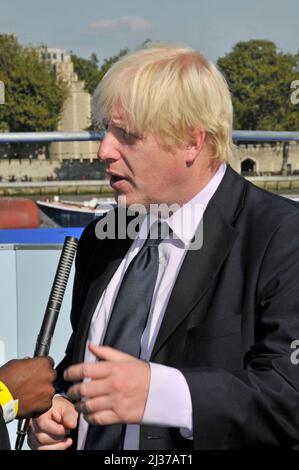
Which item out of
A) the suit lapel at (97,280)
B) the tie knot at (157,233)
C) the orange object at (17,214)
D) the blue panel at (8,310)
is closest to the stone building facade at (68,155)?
the orange object at (17,214)

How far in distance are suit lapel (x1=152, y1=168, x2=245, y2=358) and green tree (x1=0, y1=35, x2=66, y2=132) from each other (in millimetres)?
52167

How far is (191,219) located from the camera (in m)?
2.03

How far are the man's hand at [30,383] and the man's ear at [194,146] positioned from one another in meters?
0.62

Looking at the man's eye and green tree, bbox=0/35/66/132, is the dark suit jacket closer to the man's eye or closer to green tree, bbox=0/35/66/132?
the man's eye

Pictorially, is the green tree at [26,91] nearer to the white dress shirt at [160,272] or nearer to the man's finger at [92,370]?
the white dress shirt at [160,272]

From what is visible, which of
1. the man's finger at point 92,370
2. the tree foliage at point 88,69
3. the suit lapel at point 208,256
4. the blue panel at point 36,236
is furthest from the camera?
the tree foliage at point 88,69

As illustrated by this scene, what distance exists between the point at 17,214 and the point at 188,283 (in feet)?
9.63

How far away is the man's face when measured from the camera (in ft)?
6.52

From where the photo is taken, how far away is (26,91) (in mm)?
56062

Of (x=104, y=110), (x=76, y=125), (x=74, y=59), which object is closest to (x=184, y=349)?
(x=104, y=110)

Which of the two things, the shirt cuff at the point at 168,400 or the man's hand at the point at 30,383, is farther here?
the man's hand at the point at 30,383

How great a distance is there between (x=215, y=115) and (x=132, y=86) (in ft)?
0.68

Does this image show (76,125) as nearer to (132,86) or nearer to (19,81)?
(19,81)

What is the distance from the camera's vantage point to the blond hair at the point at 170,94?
6.25ft
